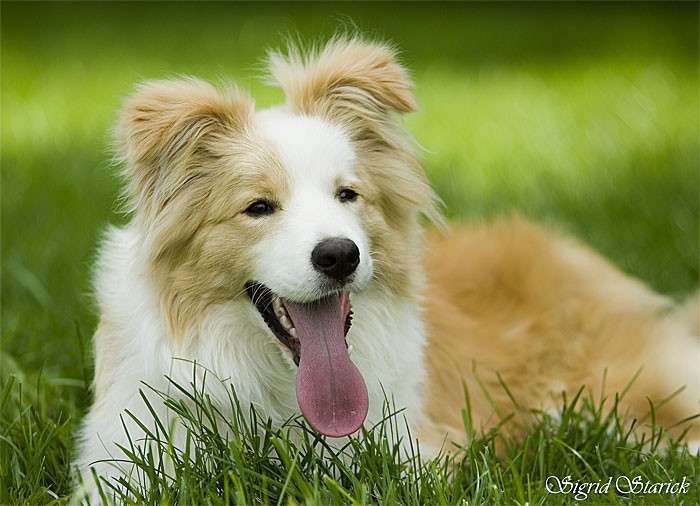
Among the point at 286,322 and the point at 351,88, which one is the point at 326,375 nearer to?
the point at 286,322

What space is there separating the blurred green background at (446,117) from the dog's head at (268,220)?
0.39 metres

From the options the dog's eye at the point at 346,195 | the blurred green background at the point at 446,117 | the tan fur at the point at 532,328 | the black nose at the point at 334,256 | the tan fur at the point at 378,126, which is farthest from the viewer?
the blurred green background at the point at 446,117

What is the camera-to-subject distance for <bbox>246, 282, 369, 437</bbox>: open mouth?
3398 millimetres

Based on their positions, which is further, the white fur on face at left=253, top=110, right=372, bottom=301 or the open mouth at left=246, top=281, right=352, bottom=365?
the open mouth at left=246, top=281, right=352, bottom=365

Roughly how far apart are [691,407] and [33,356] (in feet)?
12.2

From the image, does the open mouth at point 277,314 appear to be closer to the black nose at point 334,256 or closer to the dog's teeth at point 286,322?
the dog's teeth at point 286,322

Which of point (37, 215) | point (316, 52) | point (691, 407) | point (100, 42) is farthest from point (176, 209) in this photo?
point (100, 42)

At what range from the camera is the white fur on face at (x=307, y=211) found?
3.22 meters

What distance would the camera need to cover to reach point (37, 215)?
720cm

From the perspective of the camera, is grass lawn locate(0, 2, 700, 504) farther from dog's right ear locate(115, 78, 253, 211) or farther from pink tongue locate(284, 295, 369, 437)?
dog's right ear locate(115, 78, 253, 211)

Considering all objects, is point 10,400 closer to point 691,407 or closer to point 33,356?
point 33,356

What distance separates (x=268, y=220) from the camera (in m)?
3.35

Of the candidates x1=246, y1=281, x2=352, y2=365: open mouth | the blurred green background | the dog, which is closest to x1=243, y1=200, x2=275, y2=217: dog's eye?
the dog

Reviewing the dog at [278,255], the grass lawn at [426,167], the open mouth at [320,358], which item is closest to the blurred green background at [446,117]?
the grass lawn at [426,167]
